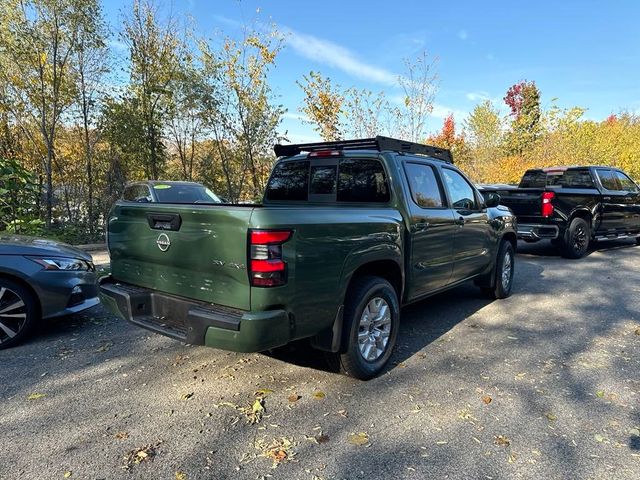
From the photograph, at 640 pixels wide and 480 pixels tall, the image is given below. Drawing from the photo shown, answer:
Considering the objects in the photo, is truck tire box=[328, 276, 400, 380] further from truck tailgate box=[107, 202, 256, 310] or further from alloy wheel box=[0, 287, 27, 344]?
alloy wheel box=[0, 287, 27, 344]

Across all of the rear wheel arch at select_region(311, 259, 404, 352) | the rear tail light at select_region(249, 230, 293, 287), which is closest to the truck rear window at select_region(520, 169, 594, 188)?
the rear wheel arch at select_region(311, 259, 404, 352)

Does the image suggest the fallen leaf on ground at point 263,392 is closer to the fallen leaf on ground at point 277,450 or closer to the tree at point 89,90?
the fallen leaf on ground at point 277,450

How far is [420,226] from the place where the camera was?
4168mm

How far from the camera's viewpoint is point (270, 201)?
197 inches

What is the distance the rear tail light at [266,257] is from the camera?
2.65 m

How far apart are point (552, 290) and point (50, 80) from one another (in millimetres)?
12144

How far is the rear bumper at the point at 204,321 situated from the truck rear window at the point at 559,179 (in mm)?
9126

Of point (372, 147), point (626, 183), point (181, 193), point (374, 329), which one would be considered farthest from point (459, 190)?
point (626, 183)

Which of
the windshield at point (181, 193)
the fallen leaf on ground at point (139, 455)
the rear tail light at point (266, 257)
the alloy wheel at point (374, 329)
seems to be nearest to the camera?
the fallen leaf on ground at point (139, 455)

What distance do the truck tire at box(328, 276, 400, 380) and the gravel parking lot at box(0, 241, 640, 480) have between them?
0.16 meters

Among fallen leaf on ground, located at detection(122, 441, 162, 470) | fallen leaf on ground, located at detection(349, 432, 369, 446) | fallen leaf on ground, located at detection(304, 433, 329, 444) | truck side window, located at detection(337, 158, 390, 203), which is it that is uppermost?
truck side window, located at detection(337, 158, 390, 203)

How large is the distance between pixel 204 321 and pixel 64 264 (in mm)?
2523

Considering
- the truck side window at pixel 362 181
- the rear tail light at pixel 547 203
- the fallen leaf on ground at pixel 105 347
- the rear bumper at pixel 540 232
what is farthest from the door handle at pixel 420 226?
the rear tail light at pixel 547 203

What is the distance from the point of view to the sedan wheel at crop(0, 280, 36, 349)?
4098 mm
